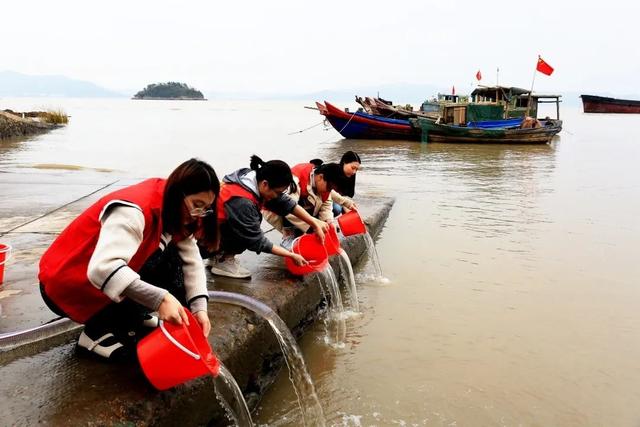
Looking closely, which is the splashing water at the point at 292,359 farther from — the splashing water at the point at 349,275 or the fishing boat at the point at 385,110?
the fishing boat at the point at 385,110

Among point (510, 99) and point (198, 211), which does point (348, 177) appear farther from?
point (510, 99)

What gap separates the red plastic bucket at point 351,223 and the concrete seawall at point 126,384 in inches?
67.2

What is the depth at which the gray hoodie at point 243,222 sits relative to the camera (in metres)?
3.76

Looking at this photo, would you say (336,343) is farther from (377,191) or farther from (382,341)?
(377,191)

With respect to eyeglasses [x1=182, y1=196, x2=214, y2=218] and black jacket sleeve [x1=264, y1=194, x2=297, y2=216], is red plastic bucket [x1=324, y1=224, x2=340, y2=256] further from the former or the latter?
eyeglasses [x1=182, y1=196, x2=214, y2=218]

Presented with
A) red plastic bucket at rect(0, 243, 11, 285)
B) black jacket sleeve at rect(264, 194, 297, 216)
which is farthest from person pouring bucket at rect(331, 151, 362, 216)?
red plastic bucket at rect(0, 243, 11, 285)

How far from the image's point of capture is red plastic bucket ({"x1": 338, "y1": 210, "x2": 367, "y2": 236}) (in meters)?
5.38

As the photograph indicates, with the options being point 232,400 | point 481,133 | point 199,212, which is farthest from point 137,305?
point 481,133

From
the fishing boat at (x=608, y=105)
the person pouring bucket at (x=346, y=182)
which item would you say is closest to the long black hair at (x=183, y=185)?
the person pouring bucket at (x=346, y=182)

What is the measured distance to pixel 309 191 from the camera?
494 cm

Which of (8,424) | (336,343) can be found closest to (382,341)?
(336,343)

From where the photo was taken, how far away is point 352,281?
5.18 m

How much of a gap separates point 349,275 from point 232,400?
249 centimetres

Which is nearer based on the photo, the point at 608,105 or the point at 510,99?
the point at 510,99
